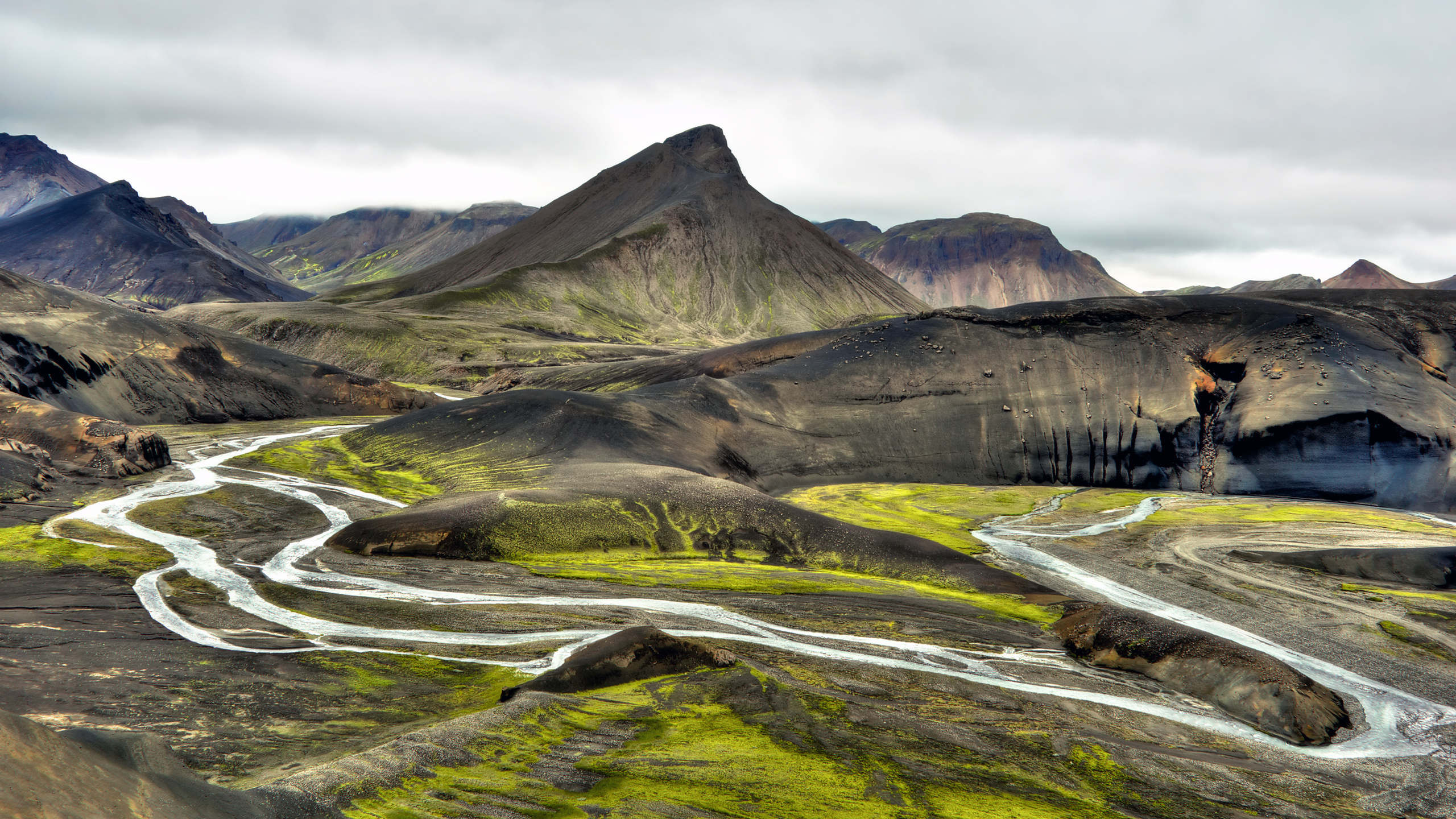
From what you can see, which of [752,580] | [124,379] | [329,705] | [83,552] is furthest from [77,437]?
[752,580]

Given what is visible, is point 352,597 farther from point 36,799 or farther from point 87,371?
point 87,371

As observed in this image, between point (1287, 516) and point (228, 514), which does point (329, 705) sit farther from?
point (1287, 516)

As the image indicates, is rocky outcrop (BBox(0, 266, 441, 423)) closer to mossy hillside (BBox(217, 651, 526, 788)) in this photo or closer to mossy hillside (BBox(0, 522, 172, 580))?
mossy hillside (BBox(0, 522, 172, 580))

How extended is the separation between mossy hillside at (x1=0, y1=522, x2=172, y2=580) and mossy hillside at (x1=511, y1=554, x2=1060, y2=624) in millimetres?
15665

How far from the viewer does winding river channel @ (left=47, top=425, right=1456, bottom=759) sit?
26.2 metres

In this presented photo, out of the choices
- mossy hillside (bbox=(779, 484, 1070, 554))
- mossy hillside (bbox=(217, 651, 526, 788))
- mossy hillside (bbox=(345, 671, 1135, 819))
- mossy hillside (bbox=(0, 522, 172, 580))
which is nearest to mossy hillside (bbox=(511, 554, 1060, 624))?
mossy hillside (bbox=(779, 484, 1070, 554))

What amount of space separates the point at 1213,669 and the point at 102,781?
31.7 metres

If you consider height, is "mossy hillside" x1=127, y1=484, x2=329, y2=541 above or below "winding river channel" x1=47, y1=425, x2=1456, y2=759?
above

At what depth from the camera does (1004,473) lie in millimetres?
86062

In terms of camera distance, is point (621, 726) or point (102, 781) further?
point (621, 726)

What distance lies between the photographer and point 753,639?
30.0 m

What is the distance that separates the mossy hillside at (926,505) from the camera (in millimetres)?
58562

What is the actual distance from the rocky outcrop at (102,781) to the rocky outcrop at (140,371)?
52.4 m

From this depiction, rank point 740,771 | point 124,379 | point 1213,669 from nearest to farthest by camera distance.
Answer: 1. point 740,771
2. point 1213,669
3. point 124,379
